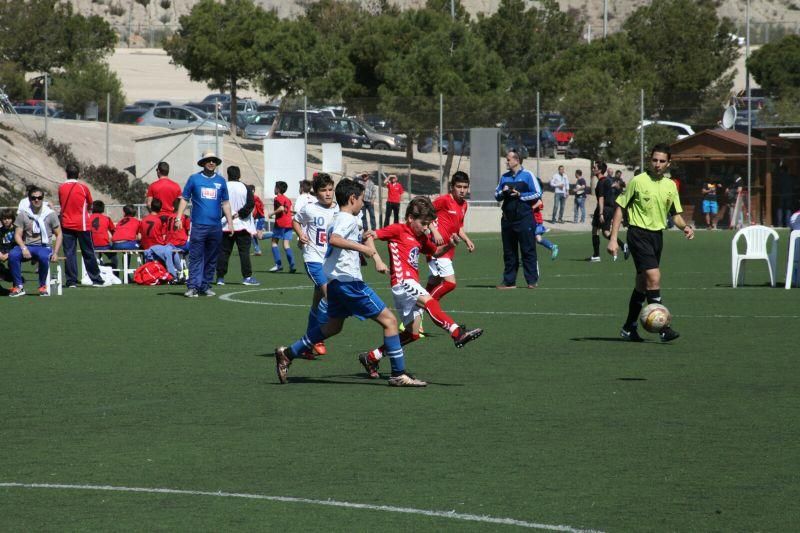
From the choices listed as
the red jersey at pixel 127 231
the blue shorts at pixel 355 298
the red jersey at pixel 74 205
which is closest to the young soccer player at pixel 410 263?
the blue shorts at pixel 355 298

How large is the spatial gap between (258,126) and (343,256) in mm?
42700

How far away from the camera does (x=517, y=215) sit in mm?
20766

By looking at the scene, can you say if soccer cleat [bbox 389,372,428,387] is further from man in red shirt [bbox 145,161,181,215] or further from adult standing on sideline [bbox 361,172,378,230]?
adult standing on sideline [bbox 361,172,378,230]

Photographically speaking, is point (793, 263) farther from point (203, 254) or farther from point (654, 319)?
point (203, 254)

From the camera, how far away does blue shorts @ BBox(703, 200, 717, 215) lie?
43.7m

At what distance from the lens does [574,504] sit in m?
6.71

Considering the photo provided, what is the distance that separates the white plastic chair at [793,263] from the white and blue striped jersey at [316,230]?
8767mm

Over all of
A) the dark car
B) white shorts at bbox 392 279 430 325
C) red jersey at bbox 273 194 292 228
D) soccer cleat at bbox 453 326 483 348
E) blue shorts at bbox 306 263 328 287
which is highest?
the dark car

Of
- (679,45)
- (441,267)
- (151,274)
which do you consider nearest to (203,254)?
(151,274)

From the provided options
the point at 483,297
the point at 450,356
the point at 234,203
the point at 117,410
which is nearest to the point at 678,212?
the point at 450,356

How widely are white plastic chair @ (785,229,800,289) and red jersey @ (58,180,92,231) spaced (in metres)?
10.7

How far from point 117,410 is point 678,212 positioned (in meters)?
6.86

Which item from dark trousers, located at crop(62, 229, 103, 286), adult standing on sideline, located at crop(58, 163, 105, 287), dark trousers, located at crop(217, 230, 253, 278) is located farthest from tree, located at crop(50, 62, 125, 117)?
adult standing on sideline, located at crop(58, 163, 105, 287)

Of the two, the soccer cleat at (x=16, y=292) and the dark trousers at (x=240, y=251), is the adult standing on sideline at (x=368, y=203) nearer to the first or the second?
the dark trousers at (x=240, y=251)
